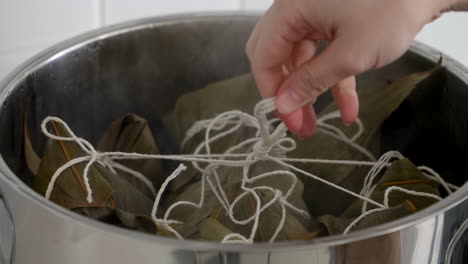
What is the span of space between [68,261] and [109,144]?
26 cm

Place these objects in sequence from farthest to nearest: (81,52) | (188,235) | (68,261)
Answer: (81,52)
(188,235)
(68,261)

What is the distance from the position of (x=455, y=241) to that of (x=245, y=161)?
0.65ft

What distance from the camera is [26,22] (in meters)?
0.69

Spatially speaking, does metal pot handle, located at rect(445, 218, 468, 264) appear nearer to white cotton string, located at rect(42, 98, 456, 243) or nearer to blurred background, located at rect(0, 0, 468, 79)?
white cotton string, located at rect(42, 98, 456, 243)

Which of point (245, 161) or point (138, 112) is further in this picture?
point (138, 112)

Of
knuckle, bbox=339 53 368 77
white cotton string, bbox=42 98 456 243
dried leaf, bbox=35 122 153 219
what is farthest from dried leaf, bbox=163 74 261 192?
knuckle, bbox=339 53 368 77

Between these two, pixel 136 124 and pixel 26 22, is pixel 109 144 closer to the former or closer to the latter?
pixel 136 124

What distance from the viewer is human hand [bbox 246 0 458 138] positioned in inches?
16.9

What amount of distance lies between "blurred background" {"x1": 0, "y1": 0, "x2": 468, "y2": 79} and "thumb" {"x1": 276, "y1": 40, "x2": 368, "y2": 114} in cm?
24

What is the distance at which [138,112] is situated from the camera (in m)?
0.69

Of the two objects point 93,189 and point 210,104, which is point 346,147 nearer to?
point 210,104

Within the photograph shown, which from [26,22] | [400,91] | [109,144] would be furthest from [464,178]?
[26,22]

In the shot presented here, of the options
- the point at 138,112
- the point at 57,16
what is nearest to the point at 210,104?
the point at 138,112

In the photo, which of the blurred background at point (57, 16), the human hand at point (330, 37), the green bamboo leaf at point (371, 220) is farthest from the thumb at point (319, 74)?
the blurred background at point (57, 16)
